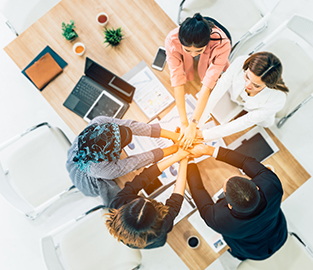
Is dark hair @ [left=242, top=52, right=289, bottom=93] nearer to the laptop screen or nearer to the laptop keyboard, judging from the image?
the laptop screen

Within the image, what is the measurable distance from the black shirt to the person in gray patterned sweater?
0.25 ft

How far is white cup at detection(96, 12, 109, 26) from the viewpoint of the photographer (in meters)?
1.71

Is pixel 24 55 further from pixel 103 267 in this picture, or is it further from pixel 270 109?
pixel 270 109

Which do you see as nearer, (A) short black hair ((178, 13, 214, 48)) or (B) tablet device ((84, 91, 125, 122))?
(A) short black hair ((178, 13, 214, 48))

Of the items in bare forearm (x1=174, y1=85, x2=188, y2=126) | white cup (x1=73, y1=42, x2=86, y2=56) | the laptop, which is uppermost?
white cup (x1=73, y1=42, x2=86, y2=56)

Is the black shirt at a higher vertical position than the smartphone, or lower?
lower

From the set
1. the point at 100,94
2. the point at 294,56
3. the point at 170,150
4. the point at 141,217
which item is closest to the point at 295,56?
the point at 294,56

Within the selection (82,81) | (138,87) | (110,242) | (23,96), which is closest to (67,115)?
(82,81)

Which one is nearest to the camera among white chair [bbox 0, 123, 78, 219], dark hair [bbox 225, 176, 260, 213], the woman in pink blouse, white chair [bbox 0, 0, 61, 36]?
dark hair [bbox 225, 176, 260, 213]

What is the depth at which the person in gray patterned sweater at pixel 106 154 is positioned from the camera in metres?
1.27

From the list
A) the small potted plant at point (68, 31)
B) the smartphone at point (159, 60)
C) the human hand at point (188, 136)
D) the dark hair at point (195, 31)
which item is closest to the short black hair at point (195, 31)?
the dark hair at point (195, 31)

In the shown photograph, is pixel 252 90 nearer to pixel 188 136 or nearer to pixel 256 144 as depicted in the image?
pixel 256 144

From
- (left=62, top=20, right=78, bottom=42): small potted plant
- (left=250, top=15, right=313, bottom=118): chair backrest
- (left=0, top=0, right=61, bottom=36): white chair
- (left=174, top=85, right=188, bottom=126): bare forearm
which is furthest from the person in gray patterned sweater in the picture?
(left=0, top=0, right=61, bottom=36): white chair

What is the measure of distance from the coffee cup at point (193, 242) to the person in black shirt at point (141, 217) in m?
0.26
